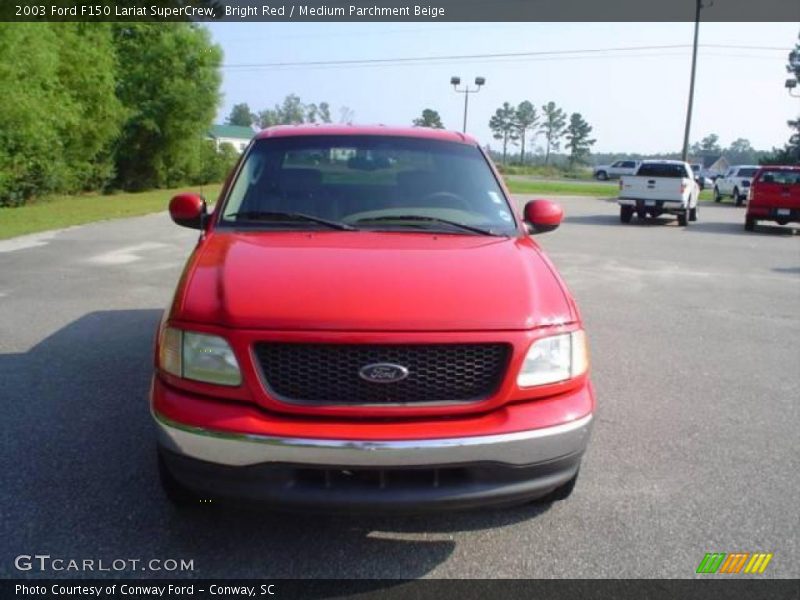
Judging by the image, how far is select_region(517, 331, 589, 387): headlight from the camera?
9.26 feet

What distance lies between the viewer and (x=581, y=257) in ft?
41.1

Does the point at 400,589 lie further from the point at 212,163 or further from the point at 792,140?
the point at 792,140

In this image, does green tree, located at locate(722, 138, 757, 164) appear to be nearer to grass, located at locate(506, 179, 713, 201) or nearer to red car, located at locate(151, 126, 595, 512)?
grass, located at locate(506, 179, 713, 201)

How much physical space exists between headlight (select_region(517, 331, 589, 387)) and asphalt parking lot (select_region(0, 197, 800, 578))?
25.1 inches

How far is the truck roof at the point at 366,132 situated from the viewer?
454cm

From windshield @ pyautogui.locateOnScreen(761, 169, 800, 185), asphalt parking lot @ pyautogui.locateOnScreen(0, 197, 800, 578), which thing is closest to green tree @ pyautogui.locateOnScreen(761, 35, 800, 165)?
windshield @ pyautogui.locateOnScreen(761, 169, 800, 185)

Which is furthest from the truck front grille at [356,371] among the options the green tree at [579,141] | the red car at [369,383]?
the green tree at [579,141]

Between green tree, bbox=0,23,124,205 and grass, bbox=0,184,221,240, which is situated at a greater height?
green tree, bbox=0,23,124,205

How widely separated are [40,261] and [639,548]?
984 cm

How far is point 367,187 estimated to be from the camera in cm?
409

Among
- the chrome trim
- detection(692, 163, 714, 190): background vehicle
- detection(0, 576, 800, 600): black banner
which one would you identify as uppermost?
detection(692, 163, 714, 190): background vehicle

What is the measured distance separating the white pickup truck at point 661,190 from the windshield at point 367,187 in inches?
656

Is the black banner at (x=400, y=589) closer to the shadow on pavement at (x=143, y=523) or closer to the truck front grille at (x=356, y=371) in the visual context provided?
the shadow on pavement at (x=143, y=523)

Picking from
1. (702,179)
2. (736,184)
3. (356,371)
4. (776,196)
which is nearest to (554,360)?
(356,371)
